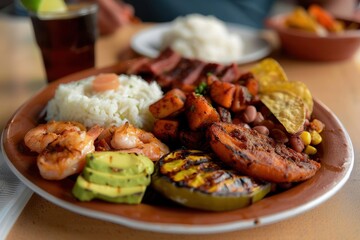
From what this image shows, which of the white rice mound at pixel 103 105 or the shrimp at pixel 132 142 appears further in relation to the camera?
the white rice mound at pixel 103 105

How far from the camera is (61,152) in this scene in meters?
1.29

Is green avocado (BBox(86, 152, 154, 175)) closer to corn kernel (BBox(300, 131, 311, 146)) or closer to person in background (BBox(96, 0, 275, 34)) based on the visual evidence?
corn kernel (BBox(300, 131, 311, 146))

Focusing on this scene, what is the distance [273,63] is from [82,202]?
1226 mm

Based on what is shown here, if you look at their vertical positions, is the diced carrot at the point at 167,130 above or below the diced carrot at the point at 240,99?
below

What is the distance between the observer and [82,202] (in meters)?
1.17

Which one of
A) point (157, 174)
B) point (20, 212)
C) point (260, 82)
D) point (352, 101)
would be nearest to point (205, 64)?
point (260, 82)

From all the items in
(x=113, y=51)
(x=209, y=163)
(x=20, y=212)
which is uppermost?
(x=209, y=163)

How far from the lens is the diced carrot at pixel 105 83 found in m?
1.84

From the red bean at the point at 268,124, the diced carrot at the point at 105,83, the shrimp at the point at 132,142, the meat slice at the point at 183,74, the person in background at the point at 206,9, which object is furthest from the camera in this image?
the person in background at the point at 206,9

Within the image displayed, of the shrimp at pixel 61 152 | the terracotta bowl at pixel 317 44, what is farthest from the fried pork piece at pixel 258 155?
the terracotta bowl at pixel 317 44

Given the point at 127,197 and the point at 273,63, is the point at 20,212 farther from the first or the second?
the point at 273,63

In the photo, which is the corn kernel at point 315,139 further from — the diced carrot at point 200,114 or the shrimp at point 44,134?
the shrimp at point 44,134

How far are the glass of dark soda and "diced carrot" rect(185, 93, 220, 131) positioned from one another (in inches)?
42.8

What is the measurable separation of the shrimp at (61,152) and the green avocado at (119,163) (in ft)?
0.27
